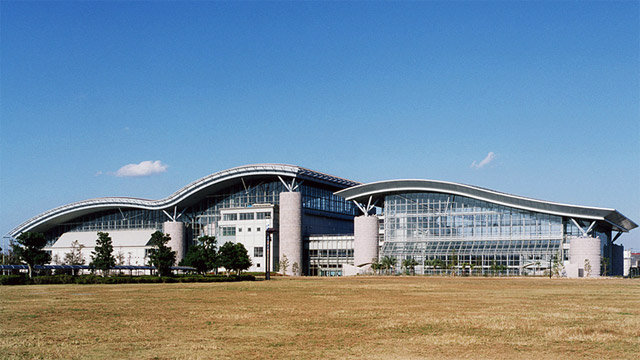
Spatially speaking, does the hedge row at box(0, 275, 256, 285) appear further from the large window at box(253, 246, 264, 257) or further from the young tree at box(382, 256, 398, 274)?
the large window at box(253, 246, 264, 257)

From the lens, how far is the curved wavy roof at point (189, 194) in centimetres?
11538

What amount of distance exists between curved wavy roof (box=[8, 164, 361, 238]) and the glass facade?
16.1 metres

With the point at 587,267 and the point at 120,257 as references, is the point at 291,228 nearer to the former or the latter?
the point at 120,257

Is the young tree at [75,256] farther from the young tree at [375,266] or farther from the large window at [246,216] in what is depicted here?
the young tree at [375,266]

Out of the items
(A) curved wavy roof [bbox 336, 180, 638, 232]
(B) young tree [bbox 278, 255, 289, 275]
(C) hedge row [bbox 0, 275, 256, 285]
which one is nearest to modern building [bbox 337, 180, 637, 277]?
(A) curved wavy roof [bbox 336, 180, 638, 232]

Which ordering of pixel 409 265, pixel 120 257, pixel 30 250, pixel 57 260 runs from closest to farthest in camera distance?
pixel 30 250, pixel 409 265, pixel 120 257, pixel 57 260

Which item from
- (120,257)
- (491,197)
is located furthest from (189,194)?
(491,197)

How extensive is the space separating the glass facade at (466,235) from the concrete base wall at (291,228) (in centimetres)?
1550

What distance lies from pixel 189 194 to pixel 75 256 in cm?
2899

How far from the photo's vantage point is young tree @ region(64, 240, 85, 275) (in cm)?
12264

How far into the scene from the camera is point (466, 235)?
10812 cm

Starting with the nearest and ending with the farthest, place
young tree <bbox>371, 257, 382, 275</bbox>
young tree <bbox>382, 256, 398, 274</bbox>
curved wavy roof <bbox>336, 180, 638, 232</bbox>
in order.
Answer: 1. curved wavy roof <bbox>336, 180, 638, 232</bbox>
2. young tree <bbox>382, 256, 398, 274</bbox>
3. young tree <bbox>371, 257, 382, 275</bbox>

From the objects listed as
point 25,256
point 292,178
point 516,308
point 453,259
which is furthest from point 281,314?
point 292,178

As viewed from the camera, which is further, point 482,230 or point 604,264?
point 482,230
